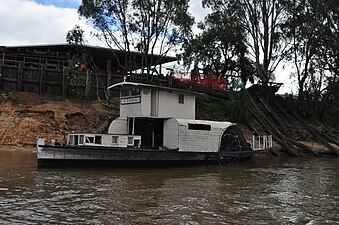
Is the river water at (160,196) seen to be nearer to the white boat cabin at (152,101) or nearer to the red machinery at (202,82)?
the white boat cabin at (152,101)

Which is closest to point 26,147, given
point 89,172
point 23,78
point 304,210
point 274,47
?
point 23,78

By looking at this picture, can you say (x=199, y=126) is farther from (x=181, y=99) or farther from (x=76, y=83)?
(x=76, y=83)

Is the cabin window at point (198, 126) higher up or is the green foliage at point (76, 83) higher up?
the green foliage at point (76, 83)

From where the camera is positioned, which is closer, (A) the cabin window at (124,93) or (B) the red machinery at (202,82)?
(A) the cabin window at (124,93)

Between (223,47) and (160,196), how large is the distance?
31.7m

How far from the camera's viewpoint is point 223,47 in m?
41.8

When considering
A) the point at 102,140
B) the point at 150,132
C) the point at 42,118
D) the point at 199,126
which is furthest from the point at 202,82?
the point at 102,140

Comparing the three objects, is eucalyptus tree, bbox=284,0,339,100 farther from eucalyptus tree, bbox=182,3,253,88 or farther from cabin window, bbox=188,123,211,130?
cabin window, bbox=188,123,211,130

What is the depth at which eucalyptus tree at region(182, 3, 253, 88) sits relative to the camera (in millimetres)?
36781

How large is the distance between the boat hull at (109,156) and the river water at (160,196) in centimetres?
44

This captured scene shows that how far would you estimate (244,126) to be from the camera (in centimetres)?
3234

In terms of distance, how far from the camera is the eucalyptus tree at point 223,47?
121 ft

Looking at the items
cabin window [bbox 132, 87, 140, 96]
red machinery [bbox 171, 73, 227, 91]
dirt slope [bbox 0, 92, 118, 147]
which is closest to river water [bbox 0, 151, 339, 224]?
cabin window [bbox 132, 87, 140, 96]

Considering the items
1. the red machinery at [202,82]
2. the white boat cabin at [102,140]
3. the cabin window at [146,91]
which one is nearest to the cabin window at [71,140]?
the white boat cabin at [102,140]
